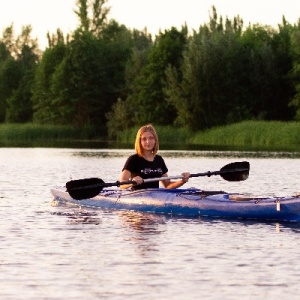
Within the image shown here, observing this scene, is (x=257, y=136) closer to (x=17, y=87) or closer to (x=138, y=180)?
(x=138, y=180)

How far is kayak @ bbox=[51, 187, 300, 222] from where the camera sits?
1692cm

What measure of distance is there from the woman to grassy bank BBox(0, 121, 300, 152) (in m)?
33.1

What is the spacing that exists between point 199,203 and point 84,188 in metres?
1.93

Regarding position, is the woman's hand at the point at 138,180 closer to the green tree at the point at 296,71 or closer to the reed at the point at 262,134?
the reed at the point at 262,134

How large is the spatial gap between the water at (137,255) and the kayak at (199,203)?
0.20m

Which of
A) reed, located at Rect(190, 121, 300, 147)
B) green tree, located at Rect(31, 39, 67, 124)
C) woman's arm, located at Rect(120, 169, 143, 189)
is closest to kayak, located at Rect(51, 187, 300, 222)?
woman's arm, located at Rect(120, 169, 143, 189)

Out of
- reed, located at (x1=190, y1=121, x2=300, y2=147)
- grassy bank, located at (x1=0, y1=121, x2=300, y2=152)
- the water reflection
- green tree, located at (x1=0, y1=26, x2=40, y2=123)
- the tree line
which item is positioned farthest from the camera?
green tree, located at (x1=0, y1=26, x2=40, y2=123)

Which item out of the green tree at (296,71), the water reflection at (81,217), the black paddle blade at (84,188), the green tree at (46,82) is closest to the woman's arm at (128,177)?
the black paddle blade at (84,188)

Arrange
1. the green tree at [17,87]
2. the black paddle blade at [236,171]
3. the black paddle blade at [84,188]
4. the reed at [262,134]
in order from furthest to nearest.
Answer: the green tree at [17,87]
the reed at [262,134]
the black paddle blade at [236,171]
the black paddle blade at [84,188]

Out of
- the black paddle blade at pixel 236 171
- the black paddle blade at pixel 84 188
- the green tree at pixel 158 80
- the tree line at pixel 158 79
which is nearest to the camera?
the black paddle blade at pixel 84 188

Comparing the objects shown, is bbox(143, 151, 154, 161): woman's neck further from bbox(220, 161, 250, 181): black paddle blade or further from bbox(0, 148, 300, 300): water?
bbox(220, 161, 250, 181): black paddle blade

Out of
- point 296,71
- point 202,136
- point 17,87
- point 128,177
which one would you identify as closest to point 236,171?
point 128,177

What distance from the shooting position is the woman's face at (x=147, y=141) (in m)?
17.8

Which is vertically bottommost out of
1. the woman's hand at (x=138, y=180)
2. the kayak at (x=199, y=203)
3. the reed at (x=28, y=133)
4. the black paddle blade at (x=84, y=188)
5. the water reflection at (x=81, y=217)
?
the water reflection at (x=81, y=217)
